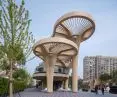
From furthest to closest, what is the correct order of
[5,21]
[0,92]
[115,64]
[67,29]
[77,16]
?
1. [115,64]
2. [67,29]
3. [77,16]
4. [0,92]
5. [5,21]

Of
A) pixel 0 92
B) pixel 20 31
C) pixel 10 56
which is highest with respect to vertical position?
pixel 20 31

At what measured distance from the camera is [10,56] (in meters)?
18.8

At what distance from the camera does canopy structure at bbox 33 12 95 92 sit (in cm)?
4909

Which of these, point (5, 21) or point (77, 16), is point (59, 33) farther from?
point (5, 21)

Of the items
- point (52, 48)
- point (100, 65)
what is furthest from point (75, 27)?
point (100, 65)

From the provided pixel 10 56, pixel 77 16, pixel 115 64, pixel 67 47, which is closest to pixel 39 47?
pixel 67 47

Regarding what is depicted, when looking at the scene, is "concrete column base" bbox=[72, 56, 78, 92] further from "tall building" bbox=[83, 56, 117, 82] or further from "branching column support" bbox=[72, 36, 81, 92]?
"tall building" bbox=[83, 56, 117, 82]

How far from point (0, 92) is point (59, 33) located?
33520mm

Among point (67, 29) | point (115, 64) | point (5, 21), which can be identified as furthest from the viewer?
point (115, 64)

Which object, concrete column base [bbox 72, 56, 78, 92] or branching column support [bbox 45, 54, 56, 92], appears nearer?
branching column support [bbox 45, 54, 56, 92]

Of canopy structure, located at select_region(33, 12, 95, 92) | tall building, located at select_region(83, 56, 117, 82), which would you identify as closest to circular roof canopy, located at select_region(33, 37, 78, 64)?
canopy structure, located at select_region(33, 12, 95, 92)

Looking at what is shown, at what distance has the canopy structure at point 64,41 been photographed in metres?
49.1

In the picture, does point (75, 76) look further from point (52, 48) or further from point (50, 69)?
point (52, 48)

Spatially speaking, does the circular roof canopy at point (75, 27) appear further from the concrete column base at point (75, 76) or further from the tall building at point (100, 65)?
the tall building at point (100, 65)
